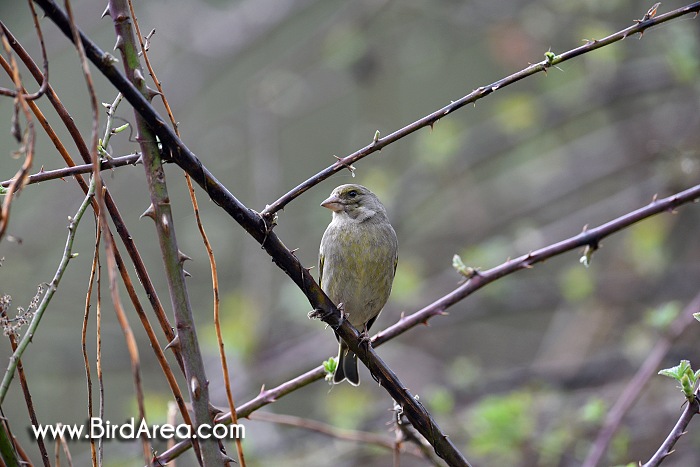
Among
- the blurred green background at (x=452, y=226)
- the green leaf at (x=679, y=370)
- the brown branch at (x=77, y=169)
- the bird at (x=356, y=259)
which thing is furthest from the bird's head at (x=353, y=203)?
the brown branch at (x=77, y=169)

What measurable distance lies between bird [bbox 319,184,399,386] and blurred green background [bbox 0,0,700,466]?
1123 millimetres

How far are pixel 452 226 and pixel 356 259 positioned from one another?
16.1ft

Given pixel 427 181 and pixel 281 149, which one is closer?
pixel 427 181

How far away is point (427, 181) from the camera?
8203 mm

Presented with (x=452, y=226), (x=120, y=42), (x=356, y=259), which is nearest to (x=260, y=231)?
(x=120, y=42)

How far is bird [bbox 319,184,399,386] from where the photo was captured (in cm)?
451

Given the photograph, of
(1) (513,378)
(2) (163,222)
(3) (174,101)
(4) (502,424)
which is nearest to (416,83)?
(3) (174,101)

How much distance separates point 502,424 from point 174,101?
4873 mm

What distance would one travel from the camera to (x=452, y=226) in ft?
30.4

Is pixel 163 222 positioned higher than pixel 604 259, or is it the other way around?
pixel 604 259

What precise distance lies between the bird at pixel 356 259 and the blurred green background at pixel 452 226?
1.12 metres

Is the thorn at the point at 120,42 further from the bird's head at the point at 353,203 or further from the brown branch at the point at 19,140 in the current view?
the bird's head at the point at 353,203

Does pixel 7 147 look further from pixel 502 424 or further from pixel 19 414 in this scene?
pixel 502 424

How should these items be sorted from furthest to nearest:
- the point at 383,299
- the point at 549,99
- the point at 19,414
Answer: the point at 19,414
the point at 549,99
the point at 383,299
